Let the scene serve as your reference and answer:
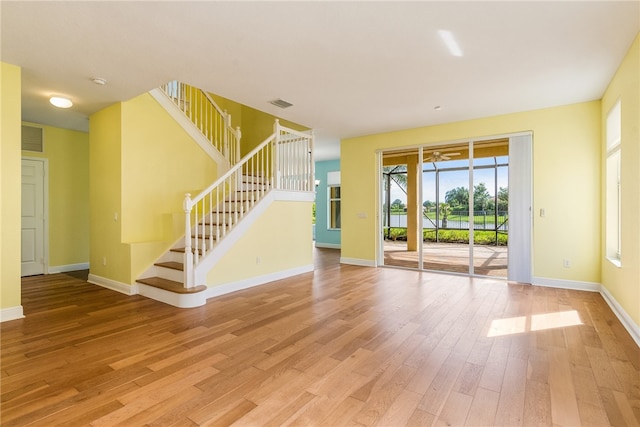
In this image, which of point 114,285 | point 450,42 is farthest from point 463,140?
point 114,285

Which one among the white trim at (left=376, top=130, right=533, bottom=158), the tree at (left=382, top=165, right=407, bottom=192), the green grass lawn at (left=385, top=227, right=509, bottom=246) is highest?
the white trim at (left=376, top=130, right=533, bottom=158)

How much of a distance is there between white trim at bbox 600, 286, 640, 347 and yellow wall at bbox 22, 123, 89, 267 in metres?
8.45

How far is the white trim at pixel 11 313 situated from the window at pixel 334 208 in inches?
298

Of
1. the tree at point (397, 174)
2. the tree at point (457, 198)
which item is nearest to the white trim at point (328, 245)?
the tree at point (397, 174)

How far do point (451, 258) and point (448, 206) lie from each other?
5.24 ft

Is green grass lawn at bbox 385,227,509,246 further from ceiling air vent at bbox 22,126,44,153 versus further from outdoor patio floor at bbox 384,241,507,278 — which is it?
ceiling air vent at bbox 22,126,44,153

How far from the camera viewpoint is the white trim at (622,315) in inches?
111

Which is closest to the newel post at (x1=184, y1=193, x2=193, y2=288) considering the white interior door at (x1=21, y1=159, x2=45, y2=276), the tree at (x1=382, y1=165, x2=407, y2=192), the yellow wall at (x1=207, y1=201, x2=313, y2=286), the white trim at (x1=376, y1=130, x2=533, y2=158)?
the yellow wall at (x1=207, y1=201, x2=313, y2=286)

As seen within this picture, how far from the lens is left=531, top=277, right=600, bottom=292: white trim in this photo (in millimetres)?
4547

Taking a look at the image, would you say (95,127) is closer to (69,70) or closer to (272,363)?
(69,70)

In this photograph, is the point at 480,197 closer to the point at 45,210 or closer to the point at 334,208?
the point at 334,208

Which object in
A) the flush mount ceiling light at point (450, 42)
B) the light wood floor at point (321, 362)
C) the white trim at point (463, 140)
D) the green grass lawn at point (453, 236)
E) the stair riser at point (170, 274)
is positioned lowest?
the light wood floor at point (321, 362)

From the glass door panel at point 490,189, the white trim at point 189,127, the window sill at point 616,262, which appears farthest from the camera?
the glass door panel at point 490,189

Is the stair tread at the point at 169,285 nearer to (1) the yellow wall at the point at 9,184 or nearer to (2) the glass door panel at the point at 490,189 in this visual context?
(1) the yellow wall at the point at 9,184
